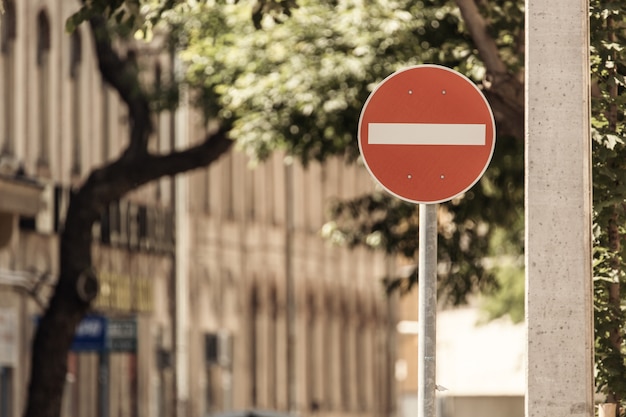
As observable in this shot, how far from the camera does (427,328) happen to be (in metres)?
8.95

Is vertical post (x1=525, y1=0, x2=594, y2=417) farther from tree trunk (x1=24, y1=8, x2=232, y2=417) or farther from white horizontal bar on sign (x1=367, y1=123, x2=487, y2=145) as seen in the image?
tree trunk (x1=24, y1=8, x2=232, y2=417)

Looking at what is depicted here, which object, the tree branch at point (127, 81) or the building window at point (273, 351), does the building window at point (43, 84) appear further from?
the building window at point (273, 351)

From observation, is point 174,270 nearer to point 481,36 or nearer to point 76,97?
point 76,97

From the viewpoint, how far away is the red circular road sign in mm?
9203

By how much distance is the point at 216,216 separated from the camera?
149ft

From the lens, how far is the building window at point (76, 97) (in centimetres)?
3706

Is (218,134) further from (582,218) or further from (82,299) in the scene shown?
(582,218)

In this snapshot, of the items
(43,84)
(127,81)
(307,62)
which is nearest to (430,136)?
(307,62)

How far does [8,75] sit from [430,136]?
25199 mm

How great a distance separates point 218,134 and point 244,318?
19754 millimetres

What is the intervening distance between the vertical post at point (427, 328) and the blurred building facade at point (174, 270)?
19843mm

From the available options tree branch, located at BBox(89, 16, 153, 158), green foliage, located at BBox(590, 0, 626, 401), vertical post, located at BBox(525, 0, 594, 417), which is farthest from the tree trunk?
vertical post, located at BBox(525, 0, 594, 417)

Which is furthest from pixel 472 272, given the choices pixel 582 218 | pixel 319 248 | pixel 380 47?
pixel 319 248

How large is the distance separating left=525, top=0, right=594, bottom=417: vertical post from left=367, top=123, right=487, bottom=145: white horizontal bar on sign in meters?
0.51
